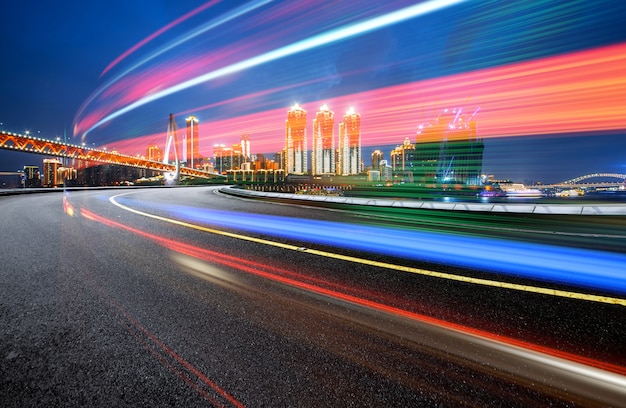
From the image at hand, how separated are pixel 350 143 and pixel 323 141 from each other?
1620cm

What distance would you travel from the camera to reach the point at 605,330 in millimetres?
2479

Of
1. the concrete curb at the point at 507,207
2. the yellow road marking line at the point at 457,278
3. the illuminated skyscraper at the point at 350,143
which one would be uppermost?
the illuminated skyscraper at the point at 350,143

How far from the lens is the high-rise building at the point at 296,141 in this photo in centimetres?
16812

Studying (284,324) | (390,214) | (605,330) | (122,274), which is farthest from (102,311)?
(390,214)

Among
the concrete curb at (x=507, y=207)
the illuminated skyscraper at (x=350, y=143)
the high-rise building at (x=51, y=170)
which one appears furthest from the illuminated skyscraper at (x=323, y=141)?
the concrete curb at (x=507, y=207)

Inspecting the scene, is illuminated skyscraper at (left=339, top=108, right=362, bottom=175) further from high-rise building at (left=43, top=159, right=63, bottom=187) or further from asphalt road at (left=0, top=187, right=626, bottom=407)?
→ asphalt road at (left=0, top=187, right=626, bottom=407)

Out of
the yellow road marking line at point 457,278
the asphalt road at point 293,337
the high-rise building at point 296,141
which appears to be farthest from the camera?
the high-rise building at point 296,141

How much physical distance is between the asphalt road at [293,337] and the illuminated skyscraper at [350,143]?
157m

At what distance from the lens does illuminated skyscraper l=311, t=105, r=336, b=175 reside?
164625 millimetres

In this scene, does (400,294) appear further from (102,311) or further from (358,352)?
(102,311)

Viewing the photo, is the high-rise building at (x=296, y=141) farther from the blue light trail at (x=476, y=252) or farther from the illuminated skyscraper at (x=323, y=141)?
the blue light trail at (x=476, y=252)

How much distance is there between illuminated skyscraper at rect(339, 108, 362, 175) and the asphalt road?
15722cm

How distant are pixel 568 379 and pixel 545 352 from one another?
1.00ft

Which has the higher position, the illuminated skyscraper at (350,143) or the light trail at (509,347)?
the illuminated skyscraper at (350,143)
